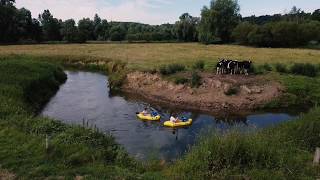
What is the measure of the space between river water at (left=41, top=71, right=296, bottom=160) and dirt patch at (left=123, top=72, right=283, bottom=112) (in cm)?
173

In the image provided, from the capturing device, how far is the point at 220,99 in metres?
35.1

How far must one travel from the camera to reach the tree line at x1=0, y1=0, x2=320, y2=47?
86.6m

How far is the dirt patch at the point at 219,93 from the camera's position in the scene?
113 ft

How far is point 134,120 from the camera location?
30016mm

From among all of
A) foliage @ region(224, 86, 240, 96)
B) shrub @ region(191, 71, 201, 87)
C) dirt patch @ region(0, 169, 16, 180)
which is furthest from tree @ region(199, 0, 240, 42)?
dirt patch @ region(0, 169, 16, 180)

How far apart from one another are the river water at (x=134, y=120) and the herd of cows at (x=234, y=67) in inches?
322

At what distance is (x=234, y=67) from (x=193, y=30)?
74.3 metres

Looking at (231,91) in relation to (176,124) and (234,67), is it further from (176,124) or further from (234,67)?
(176,124)

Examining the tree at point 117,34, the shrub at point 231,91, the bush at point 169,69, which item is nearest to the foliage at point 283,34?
the tree at point 117,34

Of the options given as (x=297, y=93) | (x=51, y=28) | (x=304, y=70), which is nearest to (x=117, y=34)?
(x=51, y=28)

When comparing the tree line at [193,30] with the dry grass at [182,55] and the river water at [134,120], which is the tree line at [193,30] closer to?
the dry grass at [182,55]

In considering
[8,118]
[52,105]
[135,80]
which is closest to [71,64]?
[135,80]

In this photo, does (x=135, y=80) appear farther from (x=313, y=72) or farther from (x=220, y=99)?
(x=313, y=72)

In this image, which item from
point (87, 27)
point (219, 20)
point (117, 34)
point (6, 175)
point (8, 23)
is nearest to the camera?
point (6, 175)
